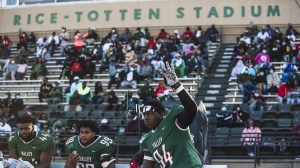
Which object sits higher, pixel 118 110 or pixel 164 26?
pixel 164 26

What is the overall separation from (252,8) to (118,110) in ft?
30.3

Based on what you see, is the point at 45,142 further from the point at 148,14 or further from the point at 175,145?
the point at 148,14

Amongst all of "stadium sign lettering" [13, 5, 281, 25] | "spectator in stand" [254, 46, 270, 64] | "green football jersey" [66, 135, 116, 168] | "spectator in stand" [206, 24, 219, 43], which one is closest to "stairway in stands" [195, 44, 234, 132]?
"spectator in stand" [206, 24, 219, 43]

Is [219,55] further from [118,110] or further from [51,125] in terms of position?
[51,125]

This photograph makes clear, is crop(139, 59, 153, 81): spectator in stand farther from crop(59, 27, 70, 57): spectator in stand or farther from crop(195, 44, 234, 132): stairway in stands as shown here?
crop(59, 27, 70, 57): spectator in stand

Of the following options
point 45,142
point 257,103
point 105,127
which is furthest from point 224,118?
point 45,142

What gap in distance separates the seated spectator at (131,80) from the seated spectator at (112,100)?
4.66ft

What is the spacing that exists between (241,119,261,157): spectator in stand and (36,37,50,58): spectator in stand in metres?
12.4

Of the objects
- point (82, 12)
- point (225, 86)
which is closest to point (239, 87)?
point (225, 86)

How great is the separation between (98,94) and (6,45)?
26.3 ft

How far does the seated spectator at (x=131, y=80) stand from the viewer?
21922mm

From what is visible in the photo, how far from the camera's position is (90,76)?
938 inches

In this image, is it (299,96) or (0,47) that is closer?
(299,96)

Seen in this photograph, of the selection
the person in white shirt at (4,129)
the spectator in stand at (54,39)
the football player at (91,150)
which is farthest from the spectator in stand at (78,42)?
the football player at (91,150)
